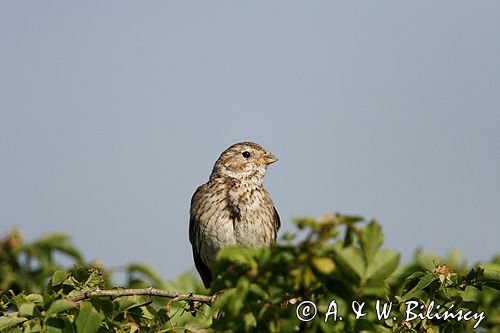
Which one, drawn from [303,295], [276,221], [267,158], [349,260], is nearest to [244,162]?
[267,158]

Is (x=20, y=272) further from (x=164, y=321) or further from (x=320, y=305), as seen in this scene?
(x=320, y=305)

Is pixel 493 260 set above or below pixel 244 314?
below

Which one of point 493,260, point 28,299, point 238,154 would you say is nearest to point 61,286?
point 28,299

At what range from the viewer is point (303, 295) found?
3.34 m

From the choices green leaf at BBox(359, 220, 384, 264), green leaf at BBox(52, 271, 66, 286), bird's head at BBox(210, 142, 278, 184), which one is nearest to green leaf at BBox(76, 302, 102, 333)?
green leaf at BBox(52, 271, 66, 286)

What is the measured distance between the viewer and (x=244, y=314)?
10.8 feet

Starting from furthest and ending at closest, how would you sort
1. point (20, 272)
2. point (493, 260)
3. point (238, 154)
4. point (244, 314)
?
point (238, 154)
point (20, 272)
point (493, 260)
point (244, 314)

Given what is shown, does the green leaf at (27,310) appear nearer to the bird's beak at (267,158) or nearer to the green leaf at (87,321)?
the green leaf at (87,321)

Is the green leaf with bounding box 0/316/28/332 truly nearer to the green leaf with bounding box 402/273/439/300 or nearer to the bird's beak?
the green leaf with bounding box 402/273/439/300

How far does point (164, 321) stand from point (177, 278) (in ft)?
11.7

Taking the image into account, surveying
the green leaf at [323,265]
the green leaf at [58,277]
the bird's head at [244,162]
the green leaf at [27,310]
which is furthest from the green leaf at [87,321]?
the bird's head at [244,162]

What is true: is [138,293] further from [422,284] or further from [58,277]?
[422,284]

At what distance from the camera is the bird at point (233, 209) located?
312 inches

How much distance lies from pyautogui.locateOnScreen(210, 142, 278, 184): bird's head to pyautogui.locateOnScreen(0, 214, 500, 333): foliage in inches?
86.8
